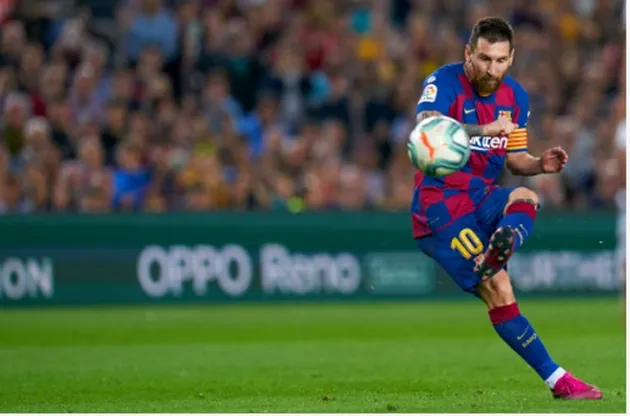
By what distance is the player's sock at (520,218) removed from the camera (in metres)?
8.93

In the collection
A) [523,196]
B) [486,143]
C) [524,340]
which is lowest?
[524,340]

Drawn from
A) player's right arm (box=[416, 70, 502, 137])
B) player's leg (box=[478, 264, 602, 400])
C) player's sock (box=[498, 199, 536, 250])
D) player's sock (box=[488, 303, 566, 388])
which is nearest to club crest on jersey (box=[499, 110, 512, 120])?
player's right arm (box=[416, 70, 502, 137])

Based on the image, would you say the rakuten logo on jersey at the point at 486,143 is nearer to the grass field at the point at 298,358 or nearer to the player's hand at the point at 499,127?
the player's hand at the point at 499,127

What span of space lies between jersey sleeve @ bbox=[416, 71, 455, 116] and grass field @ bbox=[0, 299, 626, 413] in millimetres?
1878

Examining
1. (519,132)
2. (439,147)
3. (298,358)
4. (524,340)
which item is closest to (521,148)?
(519,132)

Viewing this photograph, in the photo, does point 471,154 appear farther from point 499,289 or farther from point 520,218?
point 499,289

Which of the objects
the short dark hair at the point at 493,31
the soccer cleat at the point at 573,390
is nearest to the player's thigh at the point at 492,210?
the short dark hair at the point at 493,31

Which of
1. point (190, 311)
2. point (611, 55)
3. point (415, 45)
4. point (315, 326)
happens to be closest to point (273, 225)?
point (190, 311)

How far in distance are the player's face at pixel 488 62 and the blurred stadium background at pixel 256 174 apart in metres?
5.82

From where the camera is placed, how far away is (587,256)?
19.1 meters

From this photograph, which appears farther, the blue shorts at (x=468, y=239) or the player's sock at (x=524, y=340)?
the blue shorts at (x=468, y=239)

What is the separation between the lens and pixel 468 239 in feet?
30.0

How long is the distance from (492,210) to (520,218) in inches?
11.8

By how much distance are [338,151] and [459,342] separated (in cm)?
628
